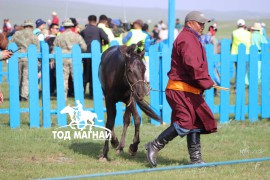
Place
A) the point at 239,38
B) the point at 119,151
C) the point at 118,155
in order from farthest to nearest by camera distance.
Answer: the point at 239,38 < the point at 119,151 < the point at 118,155

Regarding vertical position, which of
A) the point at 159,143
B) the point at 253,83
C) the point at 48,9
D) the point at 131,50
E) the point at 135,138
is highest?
the point at 48,9

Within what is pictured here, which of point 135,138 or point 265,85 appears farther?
point 265,85

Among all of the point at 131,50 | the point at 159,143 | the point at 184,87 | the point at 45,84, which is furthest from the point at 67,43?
the point at 184,87

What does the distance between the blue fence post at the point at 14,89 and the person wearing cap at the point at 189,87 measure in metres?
4.15

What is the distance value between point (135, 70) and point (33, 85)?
366 centimetres

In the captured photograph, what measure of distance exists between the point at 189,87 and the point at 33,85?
4.39 meters

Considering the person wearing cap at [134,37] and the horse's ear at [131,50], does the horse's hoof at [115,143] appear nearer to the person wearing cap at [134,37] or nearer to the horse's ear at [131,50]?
the horse's ear at [131,50]

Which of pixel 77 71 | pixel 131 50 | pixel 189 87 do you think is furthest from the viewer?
pixel 77 71

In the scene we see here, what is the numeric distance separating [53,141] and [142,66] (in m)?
2.52

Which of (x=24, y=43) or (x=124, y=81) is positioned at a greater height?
(x=24, y=43)

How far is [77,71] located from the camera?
11.4m

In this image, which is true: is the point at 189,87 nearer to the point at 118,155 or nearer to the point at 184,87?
the point at 184,87

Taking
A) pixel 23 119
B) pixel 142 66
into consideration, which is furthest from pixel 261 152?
pixel 23 119

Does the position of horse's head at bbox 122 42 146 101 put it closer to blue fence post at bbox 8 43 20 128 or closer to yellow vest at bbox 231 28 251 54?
blue fence post at bbox 8 43 20 128
